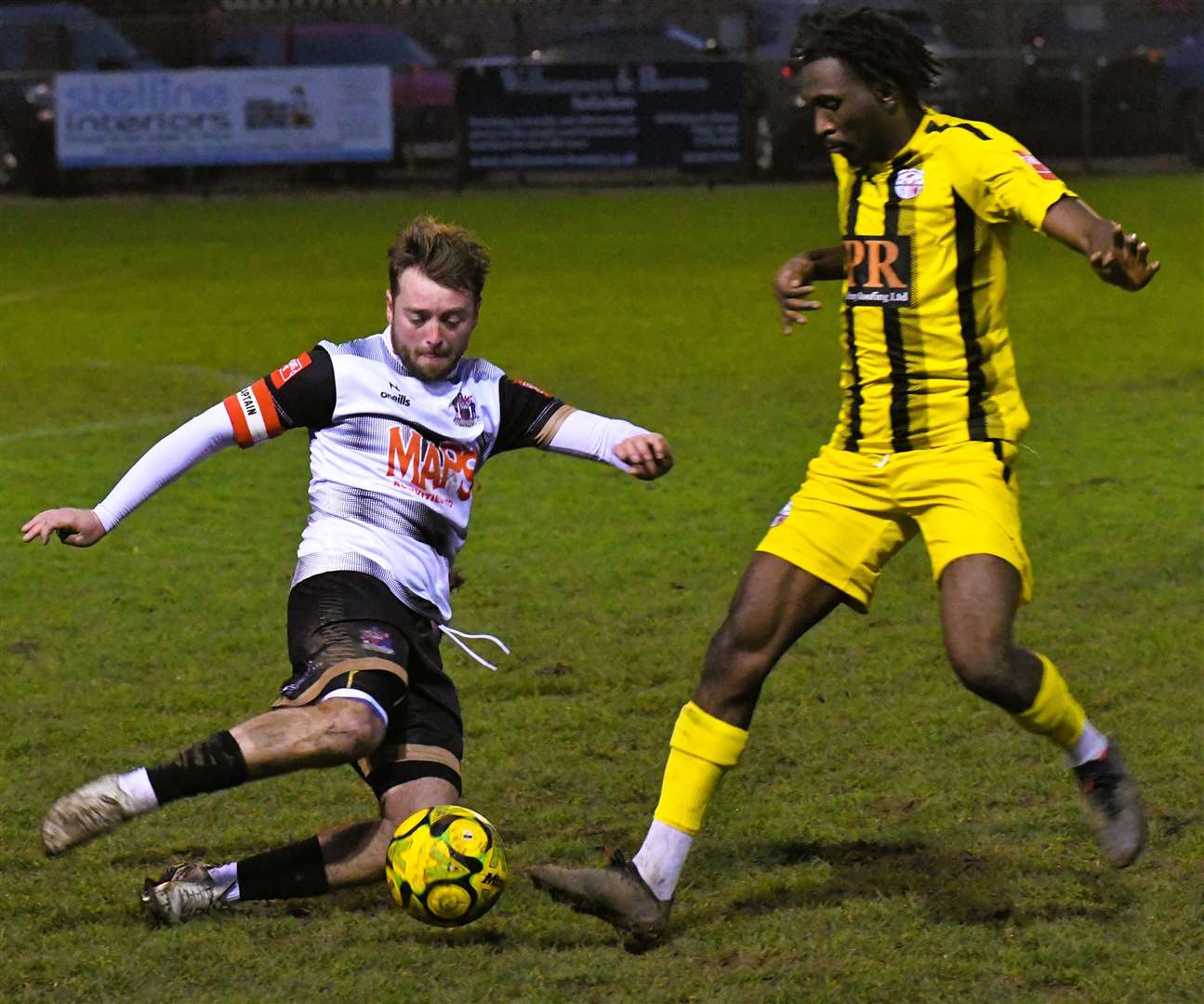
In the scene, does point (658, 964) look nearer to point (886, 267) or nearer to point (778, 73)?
point (886, 267)

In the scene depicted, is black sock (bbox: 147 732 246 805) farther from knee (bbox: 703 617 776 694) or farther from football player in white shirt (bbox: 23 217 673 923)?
knee (bbox: 703 617 776 694)

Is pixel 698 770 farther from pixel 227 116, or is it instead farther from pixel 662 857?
pixel 227 116

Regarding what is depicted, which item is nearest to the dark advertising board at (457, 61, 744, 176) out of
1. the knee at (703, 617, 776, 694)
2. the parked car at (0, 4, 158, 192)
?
the parked car at (0, 4, 158, 192)

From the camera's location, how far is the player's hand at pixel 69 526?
4.62 metres

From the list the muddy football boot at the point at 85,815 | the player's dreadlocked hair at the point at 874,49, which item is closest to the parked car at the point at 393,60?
the player's dreadlocked hair at the point at 874,49

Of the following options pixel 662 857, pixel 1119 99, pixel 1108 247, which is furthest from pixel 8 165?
pixel 1108 247

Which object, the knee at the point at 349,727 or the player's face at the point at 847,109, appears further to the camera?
the player's face at the point at 847,109

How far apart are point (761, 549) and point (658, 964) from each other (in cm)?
107

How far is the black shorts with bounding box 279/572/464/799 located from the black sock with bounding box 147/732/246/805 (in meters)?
0.21

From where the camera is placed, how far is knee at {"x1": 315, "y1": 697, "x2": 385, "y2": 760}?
4473 millimetres

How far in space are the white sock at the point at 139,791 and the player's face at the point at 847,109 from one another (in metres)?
2.23

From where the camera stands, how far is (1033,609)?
7.51 metres

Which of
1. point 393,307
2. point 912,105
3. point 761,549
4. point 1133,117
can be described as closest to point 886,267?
point 912,105

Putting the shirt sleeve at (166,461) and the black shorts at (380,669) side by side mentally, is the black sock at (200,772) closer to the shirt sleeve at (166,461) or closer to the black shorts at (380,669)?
the black shorts at (380,669)
